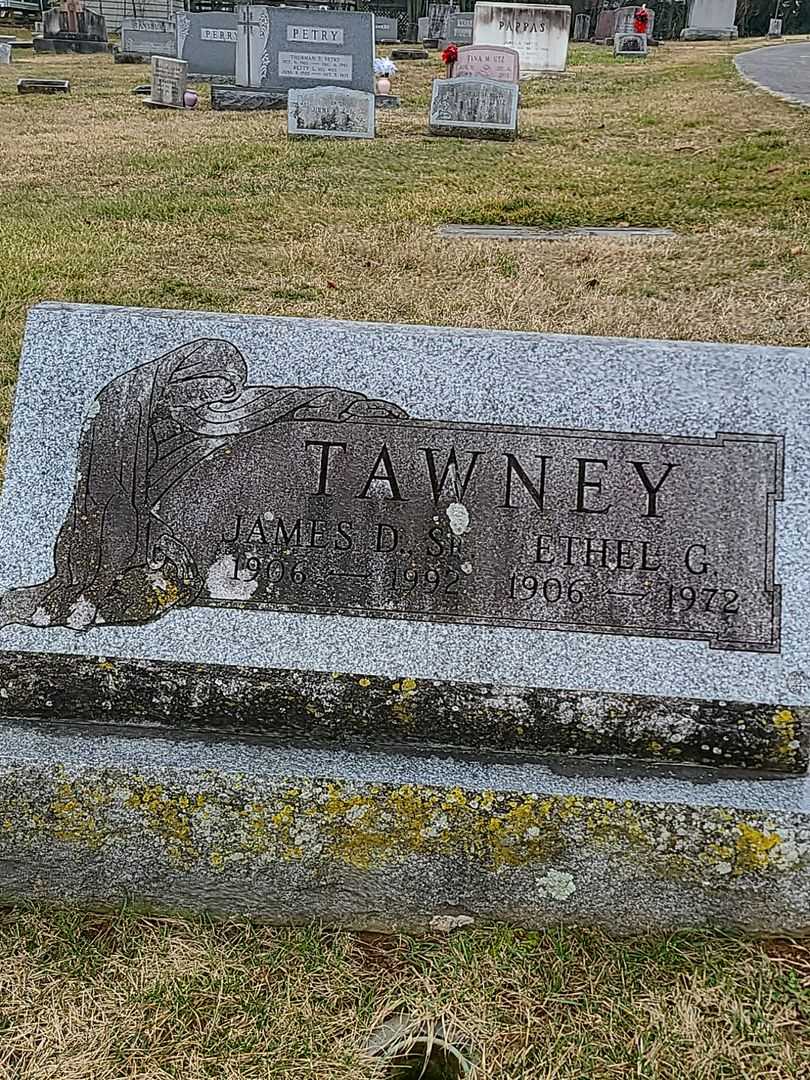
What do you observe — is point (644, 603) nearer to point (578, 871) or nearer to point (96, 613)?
point (578, 871)

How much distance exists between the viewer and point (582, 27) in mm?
29422

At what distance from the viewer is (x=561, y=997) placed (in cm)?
209

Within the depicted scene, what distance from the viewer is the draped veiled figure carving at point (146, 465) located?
2.35 metres

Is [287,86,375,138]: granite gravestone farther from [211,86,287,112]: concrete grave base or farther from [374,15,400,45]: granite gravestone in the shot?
[374,15,400,45]: granite gravestone

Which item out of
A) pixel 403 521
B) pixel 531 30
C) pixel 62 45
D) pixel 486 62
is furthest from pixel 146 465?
pixel 62 45

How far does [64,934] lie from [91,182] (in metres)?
8.38

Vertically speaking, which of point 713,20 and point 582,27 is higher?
point 713,20

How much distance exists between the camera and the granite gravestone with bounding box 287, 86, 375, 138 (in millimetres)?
11117

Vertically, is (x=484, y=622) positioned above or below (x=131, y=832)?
above

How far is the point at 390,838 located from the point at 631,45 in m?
24.1

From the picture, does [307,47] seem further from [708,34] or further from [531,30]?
[708,34]

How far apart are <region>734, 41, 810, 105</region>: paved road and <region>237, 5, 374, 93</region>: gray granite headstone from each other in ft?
19.7

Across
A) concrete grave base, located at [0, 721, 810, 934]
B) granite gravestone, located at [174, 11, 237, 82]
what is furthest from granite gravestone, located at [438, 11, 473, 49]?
concrete grave base, located at [0, 721, 810, 934]

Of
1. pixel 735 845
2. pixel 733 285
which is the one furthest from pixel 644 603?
pixel 733 285
